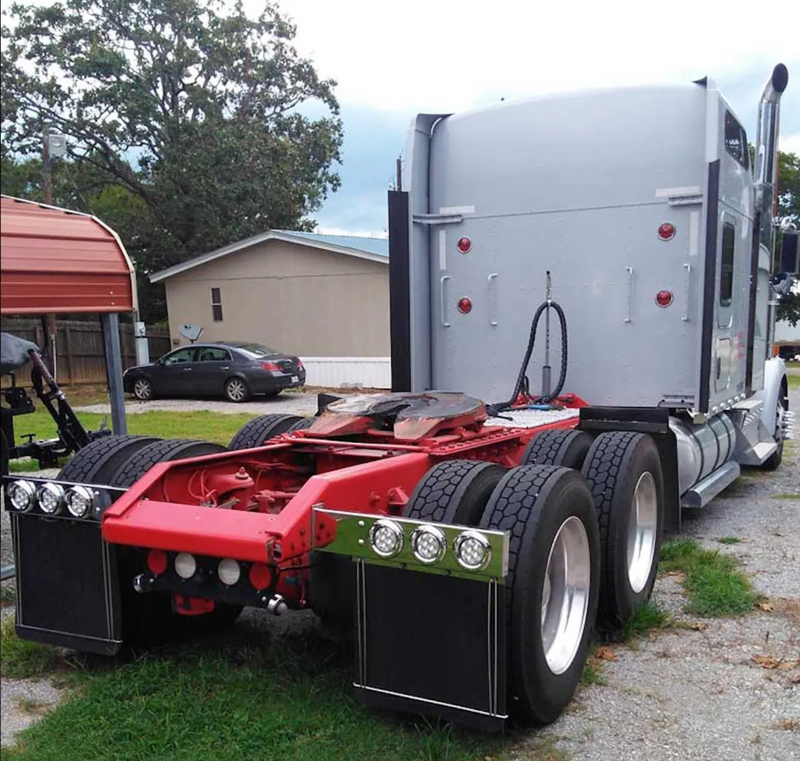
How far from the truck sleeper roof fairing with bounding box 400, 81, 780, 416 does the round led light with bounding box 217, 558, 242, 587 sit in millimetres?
3867

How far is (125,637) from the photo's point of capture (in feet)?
13.6

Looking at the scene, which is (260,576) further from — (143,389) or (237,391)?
(143,389)

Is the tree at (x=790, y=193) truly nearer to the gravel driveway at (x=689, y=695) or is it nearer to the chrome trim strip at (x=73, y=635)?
the gravel driveway at (x=689, y=695)

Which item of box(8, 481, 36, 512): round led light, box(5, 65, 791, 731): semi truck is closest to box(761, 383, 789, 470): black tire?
box(5, 65, 791, 731): semi truck

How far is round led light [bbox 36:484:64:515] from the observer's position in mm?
3977

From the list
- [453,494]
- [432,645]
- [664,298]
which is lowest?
[432,645]

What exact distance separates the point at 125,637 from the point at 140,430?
9726 mm

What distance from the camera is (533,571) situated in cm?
339

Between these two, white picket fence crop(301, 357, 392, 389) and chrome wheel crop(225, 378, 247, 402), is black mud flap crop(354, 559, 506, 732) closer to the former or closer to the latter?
chrome wheel crop(225, 378, 247, 402)

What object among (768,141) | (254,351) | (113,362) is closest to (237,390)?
(254,351)

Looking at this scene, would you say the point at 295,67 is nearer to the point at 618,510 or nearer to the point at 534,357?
the point at 534,357

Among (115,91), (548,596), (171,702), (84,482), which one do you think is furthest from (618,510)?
(115,91)

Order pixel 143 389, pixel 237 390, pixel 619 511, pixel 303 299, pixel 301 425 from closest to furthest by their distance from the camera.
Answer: pixel 619 511 < pixel 301 425 < pixel 237 390 < pixel 143 389 < pixel 303 299

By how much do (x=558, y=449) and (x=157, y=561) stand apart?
2.40 metres
